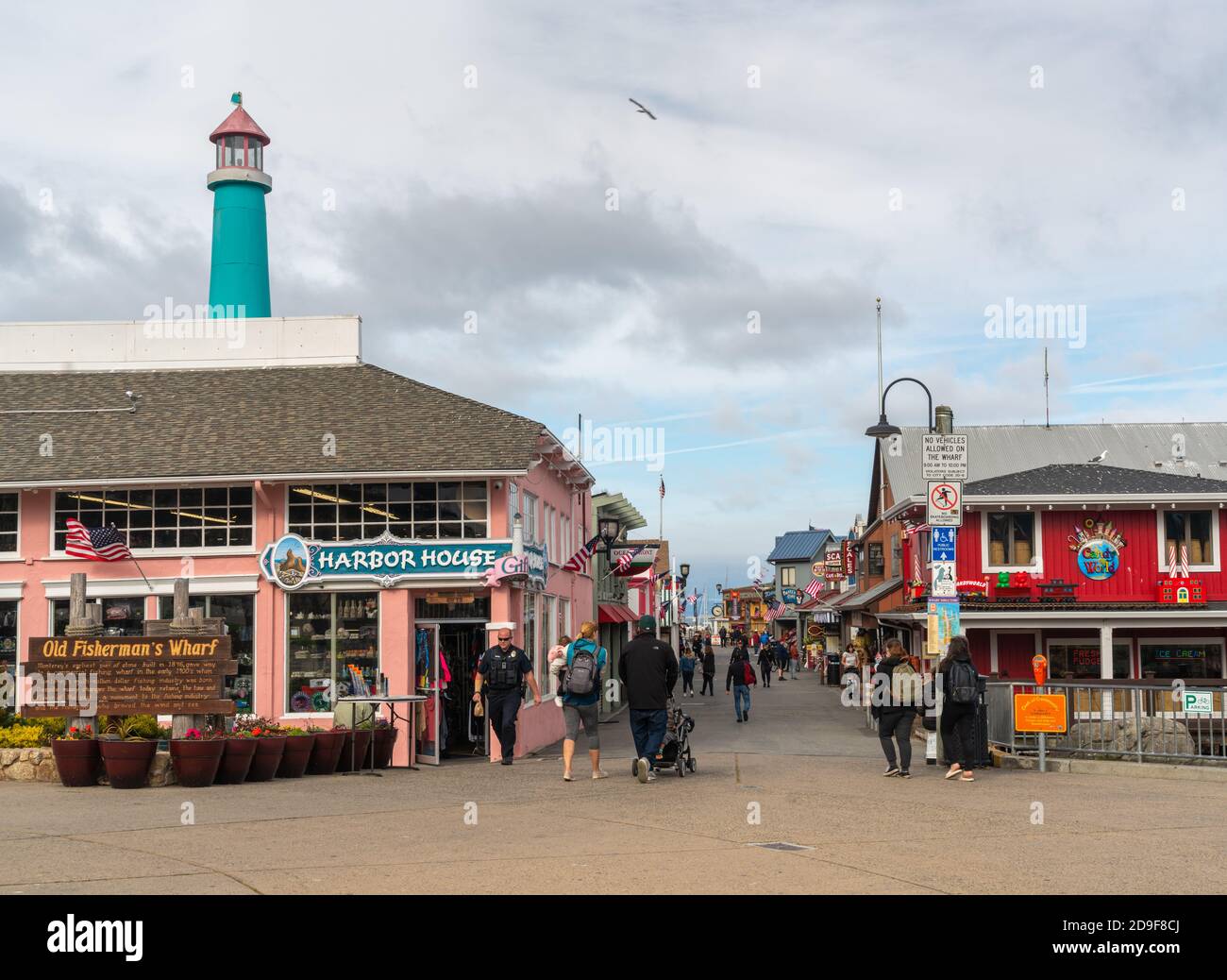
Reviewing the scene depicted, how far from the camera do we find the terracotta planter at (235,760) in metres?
16.6

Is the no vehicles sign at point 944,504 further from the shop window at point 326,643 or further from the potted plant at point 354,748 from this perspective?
the shop window at point 326,643

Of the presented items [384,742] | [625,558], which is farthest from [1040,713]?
[625,558]

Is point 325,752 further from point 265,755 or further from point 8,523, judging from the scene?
point 8,523

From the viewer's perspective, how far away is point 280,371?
2703 cm

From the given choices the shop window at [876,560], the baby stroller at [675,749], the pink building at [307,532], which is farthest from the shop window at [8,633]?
the shop window at [876,560]

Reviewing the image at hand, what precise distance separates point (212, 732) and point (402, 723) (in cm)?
448

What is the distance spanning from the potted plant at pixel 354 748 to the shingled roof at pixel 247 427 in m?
4.83

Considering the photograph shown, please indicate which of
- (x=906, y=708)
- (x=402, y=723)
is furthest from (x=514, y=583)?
(x=906, y=708)

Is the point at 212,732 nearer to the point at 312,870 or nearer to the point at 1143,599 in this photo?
the point at 312,870

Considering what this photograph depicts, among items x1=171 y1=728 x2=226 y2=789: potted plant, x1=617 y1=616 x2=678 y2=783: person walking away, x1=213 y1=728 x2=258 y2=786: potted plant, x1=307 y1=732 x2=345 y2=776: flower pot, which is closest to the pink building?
x1=307 y1=732 x2=345 y2=776: flower pot

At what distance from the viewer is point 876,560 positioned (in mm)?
50312

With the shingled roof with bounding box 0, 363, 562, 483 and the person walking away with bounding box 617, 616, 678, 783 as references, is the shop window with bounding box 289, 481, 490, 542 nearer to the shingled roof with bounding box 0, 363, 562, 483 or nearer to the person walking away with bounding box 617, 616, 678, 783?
the shingled roof with bounding box 0, 363, 562, 483

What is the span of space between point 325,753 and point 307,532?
564 cm

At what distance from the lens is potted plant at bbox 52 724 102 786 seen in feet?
54.2
